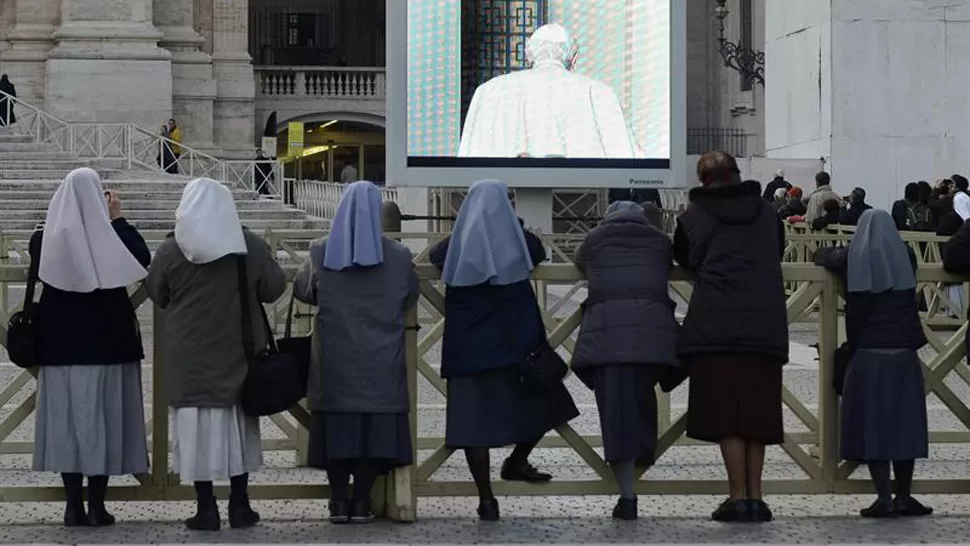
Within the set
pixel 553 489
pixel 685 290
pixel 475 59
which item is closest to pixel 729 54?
pixel 475 59

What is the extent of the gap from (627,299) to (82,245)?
2367 mm

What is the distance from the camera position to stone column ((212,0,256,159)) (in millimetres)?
42969

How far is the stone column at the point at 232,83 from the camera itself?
141ft

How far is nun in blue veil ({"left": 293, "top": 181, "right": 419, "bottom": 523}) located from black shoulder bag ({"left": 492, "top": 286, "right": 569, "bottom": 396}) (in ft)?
1.47

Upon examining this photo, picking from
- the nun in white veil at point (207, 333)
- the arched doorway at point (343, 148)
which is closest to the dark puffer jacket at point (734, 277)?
the nun in white veil at point (207, 333)

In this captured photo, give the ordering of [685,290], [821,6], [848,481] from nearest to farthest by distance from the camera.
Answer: [848,481]
[685,290]
[821,6]

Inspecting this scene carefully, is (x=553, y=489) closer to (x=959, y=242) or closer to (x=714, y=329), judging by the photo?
(x=714, y=329)

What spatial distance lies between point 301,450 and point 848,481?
2819 millimetres

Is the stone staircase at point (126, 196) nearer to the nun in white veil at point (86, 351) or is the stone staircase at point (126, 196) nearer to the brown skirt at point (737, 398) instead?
the nun in white veil at point (86, 351)

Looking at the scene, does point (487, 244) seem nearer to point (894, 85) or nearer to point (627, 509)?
point (627, 509)

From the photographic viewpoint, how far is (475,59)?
13.8 meters

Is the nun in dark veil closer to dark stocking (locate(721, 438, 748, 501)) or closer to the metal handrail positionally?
dark stocking (locate(721, 438, 748, 501))

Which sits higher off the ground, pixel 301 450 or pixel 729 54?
Result: pixel 729 54

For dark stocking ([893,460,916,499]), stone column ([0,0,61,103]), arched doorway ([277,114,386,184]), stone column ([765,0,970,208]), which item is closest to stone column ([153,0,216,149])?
stone column ([0,0,61,103])
